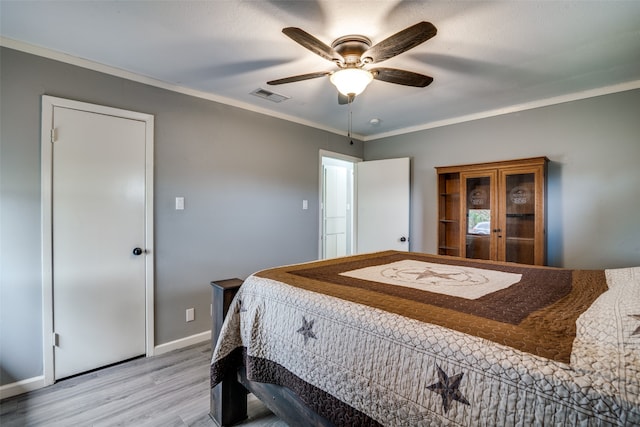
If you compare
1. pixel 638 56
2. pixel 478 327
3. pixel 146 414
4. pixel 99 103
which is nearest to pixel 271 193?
pixel 99 103

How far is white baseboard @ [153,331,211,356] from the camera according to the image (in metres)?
2.59

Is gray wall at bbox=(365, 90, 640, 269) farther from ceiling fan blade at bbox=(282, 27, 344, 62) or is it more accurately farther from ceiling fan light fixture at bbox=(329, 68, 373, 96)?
ceiling fan blade at bbox=(282, 27, 344, 62)

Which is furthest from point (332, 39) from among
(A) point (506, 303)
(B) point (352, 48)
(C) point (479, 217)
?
(C) point (479, 217)

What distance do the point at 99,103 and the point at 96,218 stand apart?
0.90 m

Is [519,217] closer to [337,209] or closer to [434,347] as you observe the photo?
[434,347]

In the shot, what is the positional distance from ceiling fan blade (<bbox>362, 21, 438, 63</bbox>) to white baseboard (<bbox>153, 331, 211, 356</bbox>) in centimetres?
276

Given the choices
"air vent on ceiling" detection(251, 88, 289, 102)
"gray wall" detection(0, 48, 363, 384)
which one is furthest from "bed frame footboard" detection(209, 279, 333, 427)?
"air vent on ceiling" detection(251, 88, 289, 102)

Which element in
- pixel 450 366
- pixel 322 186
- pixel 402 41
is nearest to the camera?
pixel 450 366

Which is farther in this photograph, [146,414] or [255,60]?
[255,60]

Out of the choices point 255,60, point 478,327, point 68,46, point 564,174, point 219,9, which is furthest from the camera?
point 564,174

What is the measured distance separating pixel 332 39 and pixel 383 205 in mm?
2527

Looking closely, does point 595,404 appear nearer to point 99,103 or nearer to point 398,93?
point 398,93

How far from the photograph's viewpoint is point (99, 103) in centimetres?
231

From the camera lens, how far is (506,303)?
112 cm
